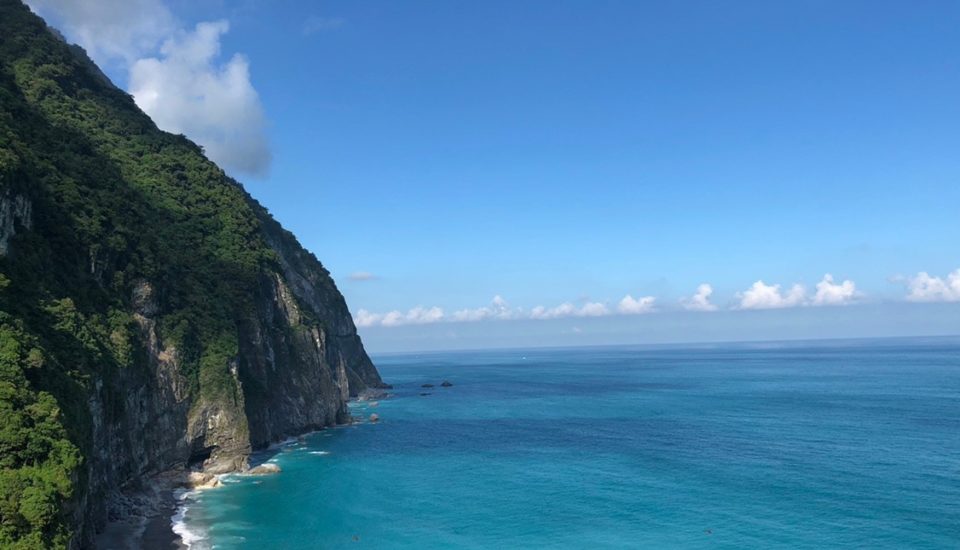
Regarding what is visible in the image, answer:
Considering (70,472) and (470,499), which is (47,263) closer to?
(70,472)

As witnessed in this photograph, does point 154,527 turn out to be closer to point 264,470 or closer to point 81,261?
point 264,470

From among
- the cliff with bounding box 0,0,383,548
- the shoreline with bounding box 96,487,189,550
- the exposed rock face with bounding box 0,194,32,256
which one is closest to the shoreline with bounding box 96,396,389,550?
the shoreline with bounding box 96,487,189,550

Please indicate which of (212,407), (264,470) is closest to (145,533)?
(264,470)

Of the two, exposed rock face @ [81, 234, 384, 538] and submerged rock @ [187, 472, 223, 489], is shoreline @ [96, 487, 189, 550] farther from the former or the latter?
submerged rock @ [187, 472, 223, 489]

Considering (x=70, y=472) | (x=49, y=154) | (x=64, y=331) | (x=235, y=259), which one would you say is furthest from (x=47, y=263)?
(x=235, y=259)

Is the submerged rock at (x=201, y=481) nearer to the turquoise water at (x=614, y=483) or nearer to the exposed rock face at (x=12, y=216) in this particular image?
the turquoise water at (x=614, y=483)
